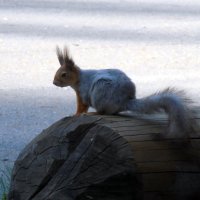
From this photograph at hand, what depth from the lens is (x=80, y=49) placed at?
8320mm

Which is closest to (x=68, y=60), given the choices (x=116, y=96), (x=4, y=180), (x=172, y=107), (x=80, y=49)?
(x=116, y=96)

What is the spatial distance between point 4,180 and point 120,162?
1635 mm

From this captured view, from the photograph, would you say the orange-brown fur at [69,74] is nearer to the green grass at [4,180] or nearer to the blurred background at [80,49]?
the green grass at [4,180]

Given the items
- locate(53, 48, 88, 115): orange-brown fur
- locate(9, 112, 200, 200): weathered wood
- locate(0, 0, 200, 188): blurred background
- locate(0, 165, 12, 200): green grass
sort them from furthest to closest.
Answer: locate(0, 0, 200, 188): blurred background → locate(0, 165, 12, 200): green grass → locate(53, 48, 88, 115): orange-brown fur → locate(9, 112, 200, 200): weathered wood

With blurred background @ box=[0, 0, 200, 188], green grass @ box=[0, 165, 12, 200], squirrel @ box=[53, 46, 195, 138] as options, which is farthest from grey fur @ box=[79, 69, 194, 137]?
blurred background @ box=[0, 0, 200, 188]

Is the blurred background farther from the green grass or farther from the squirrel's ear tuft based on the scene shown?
the squirrel's ear tuft

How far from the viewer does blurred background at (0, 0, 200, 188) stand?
6.62 meters

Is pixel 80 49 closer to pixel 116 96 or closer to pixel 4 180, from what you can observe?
pixel 4 180

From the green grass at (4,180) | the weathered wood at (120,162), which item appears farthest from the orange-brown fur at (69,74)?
the green grass at (4,180)

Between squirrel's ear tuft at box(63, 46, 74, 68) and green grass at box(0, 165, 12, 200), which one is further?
green grass at box(0, 165, 12, 200)

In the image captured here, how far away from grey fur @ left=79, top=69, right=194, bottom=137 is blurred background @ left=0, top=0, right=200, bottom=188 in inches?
70.2

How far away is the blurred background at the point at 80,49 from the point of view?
21.7ft

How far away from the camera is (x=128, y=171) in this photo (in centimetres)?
299

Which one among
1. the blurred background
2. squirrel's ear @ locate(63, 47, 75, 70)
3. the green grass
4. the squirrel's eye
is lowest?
the green grass
